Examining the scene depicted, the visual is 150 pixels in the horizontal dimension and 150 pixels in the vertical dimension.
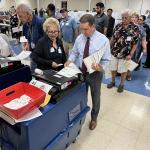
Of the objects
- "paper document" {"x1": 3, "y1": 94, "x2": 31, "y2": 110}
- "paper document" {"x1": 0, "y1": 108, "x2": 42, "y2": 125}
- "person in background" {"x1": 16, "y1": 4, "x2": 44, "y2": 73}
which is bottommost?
"paper document" {"x1": 0, "y1": 108, "x2": 42, "y2": 125}

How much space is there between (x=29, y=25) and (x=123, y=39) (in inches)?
63.9

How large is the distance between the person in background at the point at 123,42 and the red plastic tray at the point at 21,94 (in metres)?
2.19

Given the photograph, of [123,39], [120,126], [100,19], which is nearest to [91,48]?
[120,126]

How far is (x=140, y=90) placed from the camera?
376 centimetres

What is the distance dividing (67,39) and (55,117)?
129 inches

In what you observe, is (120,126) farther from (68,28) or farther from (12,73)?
(68,28)

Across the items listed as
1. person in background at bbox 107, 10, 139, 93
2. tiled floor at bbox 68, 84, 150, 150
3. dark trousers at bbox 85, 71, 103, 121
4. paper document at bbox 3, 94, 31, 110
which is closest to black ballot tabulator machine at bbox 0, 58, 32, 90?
paper document at bbox 3, 94, 31, 110

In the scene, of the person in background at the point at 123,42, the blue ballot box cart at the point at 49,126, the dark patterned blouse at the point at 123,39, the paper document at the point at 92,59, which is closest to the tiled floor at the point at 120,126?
the person in background at the point at 123,42

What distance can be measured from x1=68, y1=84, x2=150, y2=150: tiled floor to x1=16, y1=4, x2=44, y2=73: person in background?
1160 millimetres

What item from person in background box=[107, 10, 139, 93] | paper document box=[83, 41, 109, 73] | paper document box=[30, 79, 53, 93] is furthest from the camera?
person in background box=[107, 10, 139, 93]

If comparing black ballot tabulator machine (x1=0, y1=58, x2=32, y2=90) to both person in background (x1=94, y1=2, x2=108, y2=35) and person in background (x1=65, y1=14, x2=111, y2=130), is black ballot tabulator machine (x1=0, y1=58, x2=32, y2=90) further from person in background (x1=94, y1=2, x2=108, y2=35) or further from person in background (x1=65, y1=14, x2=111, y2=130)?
person in background (x1=94, y1=2, x2=108, y2=35)

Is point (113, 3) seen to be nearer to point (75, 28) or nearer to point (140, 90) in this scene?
point (75, 28)

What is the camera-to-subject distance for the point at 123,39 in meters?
3.27

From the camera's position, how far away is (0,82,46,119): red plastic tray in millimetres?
1173
